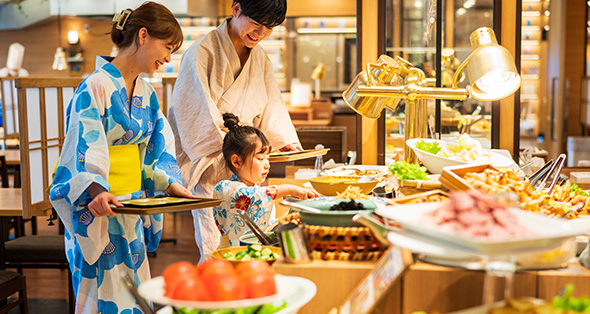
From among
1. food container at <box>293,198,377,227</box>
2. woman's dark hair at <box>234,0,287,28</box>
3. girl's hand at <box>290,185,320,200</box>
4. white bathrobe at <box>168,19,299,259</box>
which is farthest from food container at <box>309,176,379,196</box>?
woman's dark hair at <box>234,0,287,28</box>

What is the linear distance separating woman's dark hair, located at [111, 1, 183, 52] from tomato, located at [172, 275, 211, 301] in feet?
4.36

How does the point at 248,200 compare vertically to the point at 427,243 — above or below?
below

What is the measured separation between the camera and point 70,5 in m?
11.6

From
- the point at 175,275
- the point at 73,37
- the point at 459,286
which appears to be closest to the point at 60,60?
the point at 73,37

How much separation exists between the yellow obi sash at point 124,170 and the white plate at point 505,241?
1448 millimetres

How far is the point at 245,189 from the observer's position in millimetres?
2158

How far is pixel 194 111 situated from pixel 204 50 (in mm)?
270

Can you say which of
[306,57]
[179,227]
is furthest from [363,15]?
[306,57]

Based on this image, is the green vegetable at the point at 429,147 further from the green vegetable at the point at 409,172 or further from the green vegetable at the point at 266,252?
the green vegetable at the point at 266,252

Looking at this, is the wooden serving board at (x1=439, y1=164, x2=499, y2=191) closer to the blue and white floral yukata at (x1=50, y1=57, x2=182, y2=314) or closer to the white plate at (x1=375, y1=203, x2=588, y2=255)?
the white plate at (x1=375, y1=203, x2=588, y2=255)

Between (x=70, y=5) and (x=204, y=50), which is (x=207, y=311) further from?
(x=70, y=5)

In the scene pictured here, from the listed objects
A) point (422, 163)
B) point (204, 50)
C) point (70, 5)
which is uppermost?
point (70, 5)

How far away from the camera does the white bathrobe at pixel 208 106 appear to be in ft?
8.32

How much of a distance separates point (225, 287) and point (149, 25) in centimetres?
136
